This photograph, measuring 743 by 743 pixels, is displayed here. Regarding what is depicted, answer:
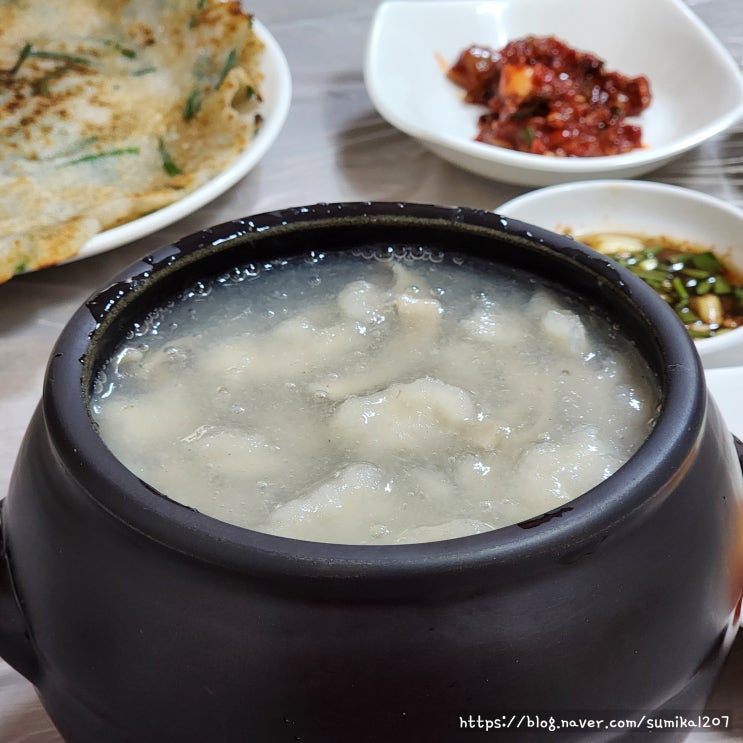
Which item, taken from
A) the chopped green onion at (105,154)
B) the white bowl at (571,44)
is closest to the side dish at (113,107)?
the chopped green onion at (105,154)

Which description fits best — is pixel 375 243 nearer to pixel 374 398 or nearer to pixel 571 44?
pixel 374 398

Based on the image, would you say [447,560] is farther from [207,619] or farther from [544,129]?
[544,129]

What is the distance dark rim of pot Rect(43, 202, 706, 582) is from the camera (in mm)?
493

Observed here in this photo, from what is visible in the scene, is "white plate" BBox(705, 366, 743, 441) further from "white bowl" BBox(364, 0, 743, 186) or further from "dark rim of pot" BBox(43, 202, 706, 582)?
"white bowl" BBox(364, 0, 743, 186)

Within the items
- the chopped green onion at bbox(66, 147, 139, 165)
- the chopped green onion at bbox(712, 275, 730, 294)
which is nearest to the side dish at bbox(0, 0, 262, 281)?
the chopped green onion at bbox(66, 147, 139, 165)

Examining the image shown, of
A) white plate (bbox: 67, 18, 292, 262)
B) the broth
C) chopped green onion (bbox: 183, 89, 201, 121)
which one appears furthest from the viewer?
chopped green onion (bbox: 183, 89, 201, 121)

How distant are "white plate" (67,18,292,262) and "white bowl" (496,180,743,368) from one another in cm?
37

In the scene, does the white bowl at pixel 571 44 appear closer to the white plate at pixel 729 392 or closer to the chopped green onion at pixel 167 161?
the chopped green onion at pixel 167 161

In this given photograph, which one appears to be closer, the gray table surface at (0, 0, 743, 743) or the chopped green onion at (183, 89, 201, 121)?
the gray table surface at (0, 0, 743, 743)

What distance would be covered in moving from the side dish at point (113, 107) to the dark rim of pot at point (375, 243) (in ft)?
2.01

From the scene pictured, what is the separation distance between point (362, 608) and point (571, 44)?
1.74 m

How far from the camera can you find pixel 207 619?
52 centimetres

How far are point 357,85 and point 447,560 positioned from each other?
1.56m

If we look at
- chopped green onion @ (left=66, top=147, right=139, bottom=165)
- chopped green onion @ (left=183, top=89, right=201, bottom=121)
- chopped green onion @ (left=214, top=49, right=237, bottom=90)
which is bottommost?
chopped green onion @ (left=66, top=147, right=139, bottom=165)
